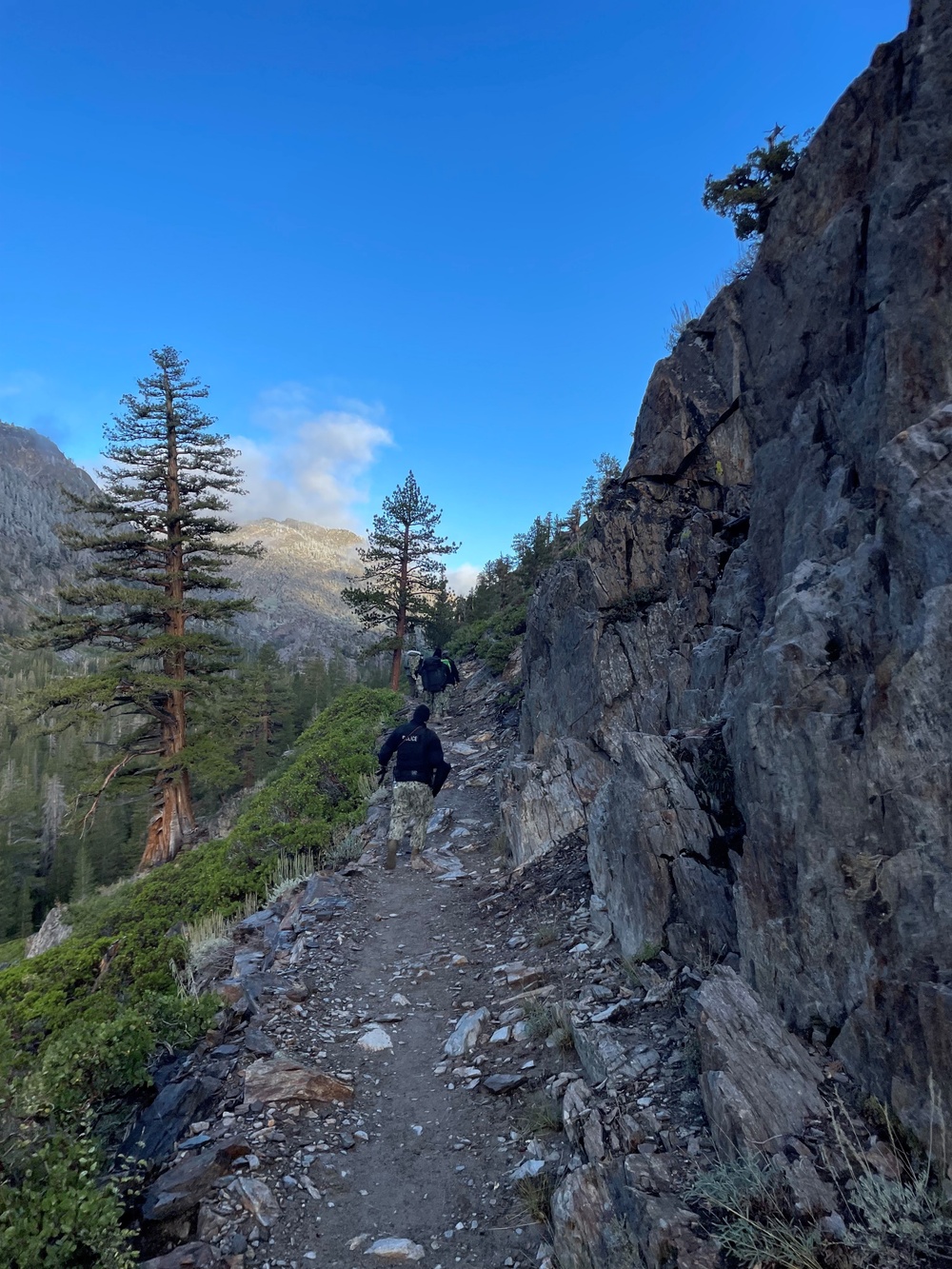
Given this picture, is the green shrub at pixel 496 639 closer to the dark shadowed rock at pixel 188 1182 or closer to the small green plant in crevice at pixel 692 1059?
the small green plant in crevice at pixel 692 1059

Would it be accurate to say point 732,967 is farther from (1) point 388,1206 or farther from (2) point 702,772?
(1) point 388,1206

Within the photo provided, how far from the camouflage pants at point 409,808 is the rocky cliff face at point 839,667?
1892 millimetres

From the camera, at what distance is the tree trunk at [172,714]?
21.4 m

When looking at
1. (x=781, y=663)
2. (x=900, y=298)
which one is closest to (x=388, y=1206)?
(x=781, y=663)

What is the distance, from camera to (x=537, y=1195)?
158 inches

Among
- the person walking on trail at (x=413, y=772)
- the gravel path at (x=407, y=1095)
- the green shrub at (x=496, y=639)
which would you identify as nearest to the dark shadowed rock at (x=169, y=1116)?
the gravel path at (x=407, y=1095)

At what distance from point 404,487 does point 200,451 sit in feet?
37.4

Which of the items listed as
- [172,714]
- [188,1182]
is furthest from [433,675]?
[188,1182]

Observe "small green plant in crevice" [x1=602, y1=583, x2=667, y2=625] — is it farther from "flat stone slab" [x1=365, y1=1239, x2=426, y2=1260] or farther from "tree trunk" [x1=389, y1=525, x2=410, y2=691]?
"tree trunk" [x1=389, y1=525, x2=410, y2=691]

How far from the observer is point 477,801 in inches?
567

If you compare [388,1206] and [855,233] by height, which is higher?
[855,233]

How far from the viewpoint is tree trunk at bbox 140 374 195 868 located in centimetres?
2138

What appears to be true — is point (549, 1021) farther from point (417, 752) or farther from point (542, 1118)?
point (417, 752)

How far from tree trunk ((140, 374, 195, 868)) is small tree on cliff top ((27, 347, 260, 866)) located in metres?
0.03
